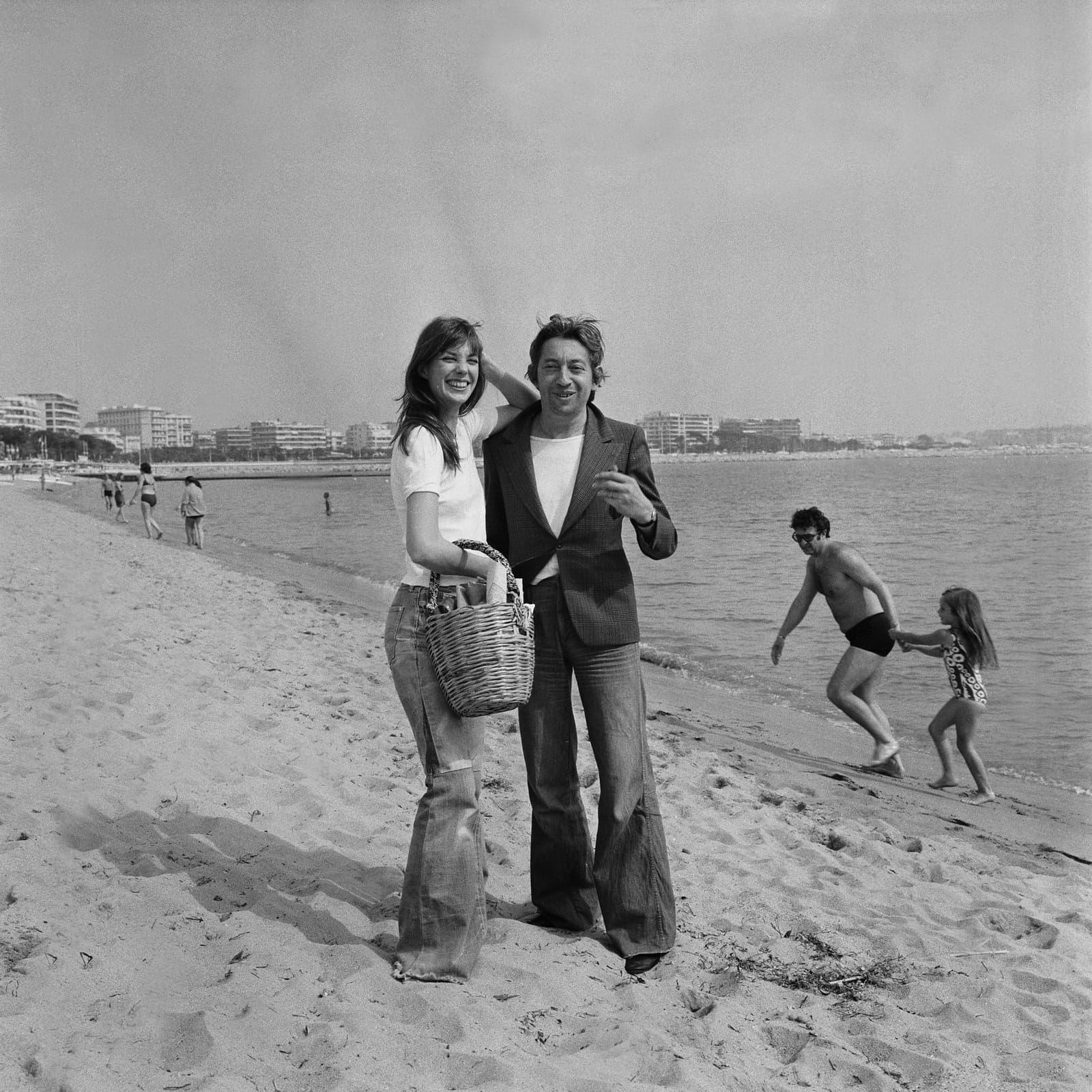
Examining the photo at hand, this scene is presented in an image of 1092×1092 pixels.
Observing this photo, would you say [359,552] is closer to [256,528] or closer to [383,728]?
[256,528]

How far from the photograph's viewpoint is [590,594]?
2.97 m

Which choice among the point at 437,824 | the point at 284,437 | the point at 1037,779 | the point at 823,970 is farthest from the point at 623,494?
the point at 284,437

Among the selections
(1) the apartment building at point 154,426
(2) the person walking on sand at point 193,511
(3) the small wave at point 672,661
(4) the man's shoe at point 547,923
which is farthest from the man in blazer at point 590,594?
(1) the apartment building at point 154,426

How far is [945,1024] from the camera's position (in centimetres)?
280

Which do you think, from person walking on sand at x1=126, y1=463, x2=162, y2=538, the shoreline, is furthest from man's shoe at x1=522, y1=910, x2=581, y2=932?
person walking on sand at x1=126, y1=463, x2=162, y2=538

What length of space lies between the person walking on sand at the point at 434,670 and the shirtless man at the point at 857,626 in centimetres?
400

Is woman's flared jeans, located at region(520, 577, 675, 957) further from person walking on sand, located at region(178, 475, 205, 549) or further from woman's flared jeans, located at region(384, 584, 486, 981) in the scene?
person walking on sand, located at region(178, 475, 205, 549)

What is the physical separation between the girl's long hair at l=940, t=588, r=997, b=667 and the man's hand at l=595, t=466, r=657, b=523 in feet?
12.1

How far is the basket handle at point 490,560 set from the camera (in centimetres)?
267

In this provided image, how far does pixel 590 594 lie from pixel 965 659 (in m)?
3.78

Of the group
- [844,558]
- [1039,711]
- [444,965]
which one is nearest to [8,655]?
[444,965]

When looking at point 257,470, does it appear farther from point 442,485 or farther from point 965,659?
point 442,485

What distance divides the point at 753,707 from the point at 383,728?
389 centimetres

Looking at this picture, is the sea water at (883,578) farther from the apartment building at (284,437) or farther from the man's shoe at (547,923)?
the apartment building at (284,437)
